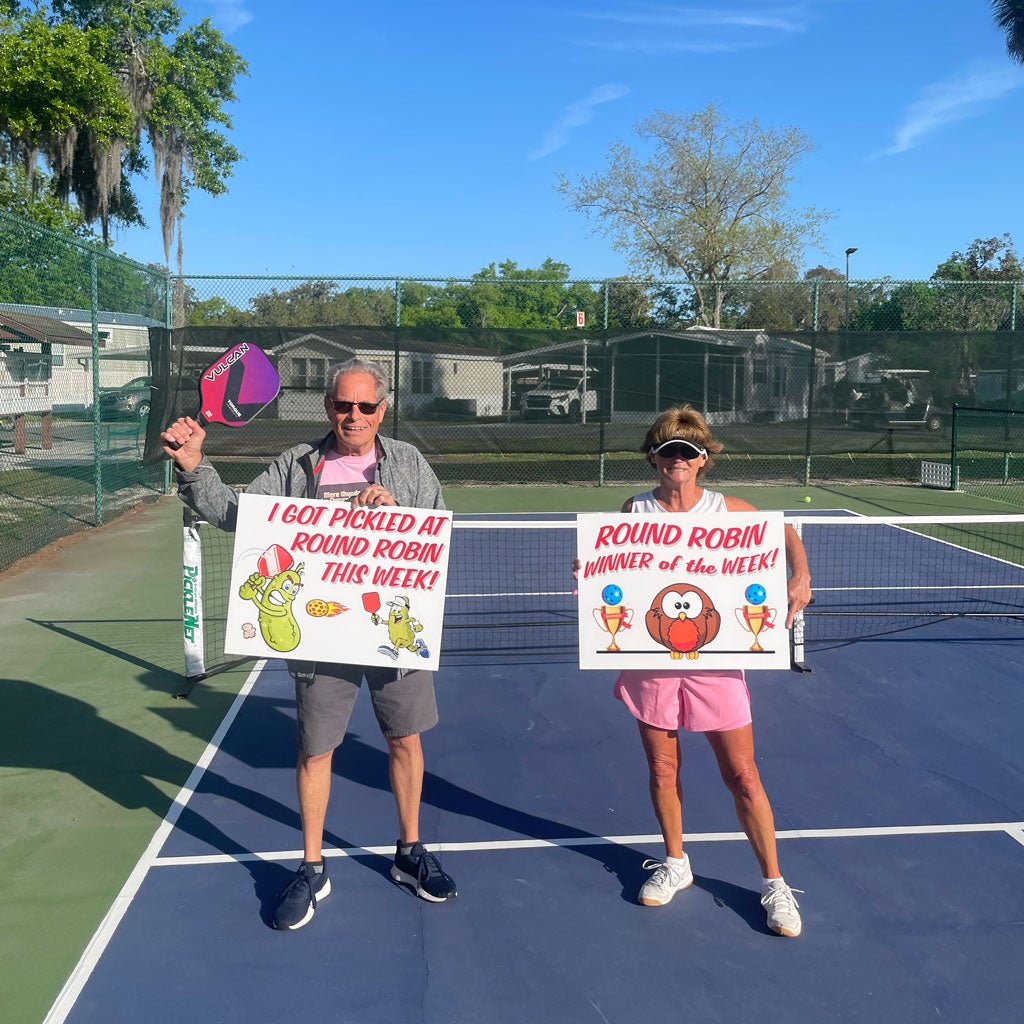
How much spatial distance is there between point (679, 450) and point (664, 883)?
62.6 inches

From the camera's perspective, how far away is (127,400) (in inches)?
539

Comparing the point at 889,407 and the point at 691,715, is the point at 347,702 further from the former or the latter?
the point at 889,407

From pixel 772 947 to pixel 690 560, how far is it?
1342 millimetres

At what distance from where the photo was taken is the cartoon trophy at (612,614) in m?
3.50

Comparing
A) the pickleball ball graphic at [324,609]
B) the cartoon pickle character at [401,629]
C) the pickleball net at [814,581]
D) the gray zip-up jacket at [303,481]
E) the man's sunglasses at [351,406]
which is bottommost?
the pickleball net at [814,581]

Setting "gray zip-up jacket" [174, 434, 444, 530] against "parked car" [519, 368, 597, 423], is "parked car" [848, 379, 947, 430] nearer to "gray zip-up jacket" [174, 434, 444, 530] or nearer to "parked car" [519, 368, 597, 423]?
"parked car" [519, 368, 597, 423]

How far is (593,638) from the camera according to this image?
11.5 feet

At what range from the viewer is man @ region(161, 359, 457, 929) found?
3.34 m

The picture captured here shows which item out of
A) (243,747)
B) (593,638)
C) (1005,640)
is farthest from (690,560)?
(1005,640)

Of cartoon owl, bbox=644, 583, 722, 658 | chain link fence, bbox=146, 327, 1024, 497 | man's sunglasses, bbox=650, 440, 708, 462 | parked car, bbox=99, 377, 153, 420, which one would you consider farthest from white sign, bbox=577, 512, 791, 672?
chain link fence, bbox=146, 327, 1024, 497

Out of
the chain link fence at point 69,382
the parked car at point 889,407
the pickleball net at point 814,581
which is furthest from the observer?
the parked car at point 889,407

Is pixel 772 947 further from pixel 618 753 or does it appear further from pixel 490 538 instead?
pixel 490 538

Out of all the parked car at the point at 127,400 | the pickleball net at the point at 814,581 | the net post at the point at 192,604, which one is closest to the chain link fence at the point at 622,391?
the parked car at the point at 127,400

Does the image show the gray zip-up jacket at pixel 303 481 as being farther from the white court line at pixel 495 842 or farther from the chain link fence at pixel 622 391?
Answer: the chain link fence at pixel 622 391
